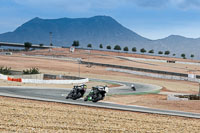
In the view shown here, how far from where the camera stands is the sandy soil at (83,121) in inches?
794

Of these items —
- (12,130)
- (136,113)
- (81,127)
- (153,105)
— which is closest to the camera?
(12,130)

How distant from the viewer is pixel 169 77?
3487 inches

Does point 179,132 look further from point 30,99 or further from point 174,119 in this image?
point 30,99

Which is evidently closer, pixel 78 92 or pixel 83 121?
pixel 83 121

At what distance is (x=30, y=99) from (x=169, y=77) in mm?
60547

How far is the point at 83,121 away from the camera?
23.0 meters

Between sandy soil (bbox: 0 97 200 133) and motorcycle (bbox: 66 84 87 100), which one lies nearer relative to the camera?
sandy soil (bbox: 0 97 200 133)

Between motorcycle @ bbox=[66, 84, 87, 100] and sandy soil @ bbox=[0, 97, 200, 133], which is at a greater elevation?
motorcycle @ bbox=[66, 84, 87, 100]

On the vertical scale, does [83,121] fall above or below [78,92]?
below

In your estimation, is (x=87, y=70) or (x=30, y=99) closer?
(x=30, y=99)

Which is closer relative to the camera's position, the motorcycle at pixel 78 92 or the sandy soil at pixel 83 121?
the sandy soil at pixel 83 121

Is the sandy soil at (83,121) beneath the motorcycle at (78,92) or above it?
beneath

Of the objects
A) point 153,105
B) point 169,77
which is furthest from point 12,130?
point 169,77

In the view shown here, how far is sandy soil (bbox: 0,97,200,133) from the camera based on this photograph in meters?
20.2
